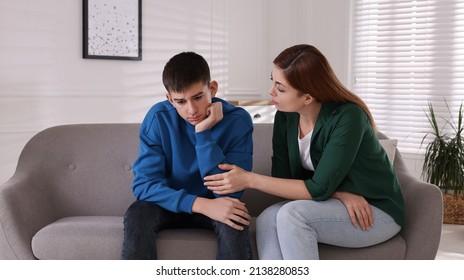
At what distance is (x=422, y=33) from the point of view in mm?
5008

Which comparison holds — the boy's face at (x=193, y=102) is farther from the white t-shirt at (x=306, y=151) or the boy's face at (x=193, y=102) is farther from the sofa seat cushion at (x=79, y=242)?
the sofa seat cushion at (x=79, y=242)

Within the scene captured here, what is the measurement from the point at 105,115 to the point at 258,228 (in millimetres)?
2805

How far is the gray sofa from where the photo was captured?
2.31 meters

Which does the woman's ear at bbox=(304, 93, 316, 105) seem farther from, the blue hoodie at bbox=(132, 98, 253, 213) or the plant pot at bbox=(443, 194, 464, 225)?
the plant pot at bbox=(443, 194, 464, 225)

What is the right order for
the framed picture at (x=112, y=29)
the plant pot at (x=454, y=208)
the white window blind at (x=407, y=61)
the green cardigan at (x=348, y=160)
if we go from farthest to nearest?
1. the white window blind at (x=407, y=61)
2. the framed picture at (x=112, y=29)
3. the plant pot at (x=454, y=208)
4. the green cardigan at (x=348, y=160)

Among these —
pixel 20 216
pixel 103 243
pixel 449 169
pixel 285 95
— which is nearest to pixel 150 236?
pixel 103 243

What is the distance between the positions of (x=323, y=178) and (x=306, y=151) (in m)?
0.22

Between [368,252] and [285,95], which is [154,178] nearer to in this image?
[285,95]

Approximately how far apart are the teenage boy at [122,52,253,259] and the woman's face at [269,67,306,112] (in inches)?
8.1

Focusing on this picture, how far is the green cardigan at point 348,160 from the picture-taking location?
2.21m

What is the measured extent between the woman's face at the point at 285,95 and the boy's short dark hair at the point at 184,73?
0.27 metres

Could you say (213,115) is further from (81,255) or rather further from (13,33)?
(13,33)

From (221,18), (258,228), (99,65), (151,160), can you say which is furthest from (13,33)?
(258,228)

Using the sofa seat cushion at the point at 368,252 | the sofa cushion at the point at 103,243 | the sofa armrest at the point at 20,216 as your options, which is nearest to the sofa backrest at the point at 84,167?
the sofa armrest at the point at 20,216
